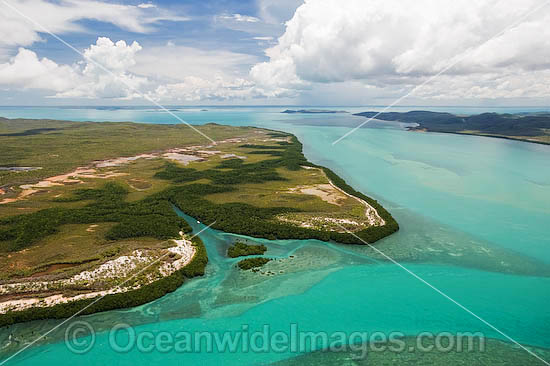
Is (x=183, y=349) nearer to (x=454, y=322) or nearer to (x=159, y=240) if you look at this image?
(x=159, y=240)

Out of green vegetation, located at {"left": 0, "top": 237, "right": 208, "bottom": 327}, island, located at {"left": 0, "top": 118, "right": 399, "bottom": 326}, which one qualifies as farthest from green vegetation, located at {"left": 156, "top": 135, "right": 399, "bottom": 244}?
green vegetation, located at {"left": 0, "top": 237, "right": 208, "bottom": 327}

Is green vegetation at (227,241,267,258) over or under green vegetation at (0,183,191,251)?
under

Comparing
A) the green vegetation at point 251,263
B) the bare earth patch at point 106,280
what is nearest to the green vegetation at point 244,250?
the green vegetation at point 251,263

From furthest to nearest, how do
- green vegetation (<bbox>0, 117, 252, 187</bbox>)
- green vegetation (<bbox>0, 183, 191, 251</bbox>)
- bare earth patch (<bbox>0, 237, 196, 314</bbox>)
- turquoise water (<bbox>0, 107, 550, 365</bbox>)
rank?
green vegetation (<bbox>0, 117, 252, 187</bbox>)
green vegetation (<bbox>0, 183, 191, 251</bbox>)
bare earth patch (<bbox>0, 237, 196, 314</bbox>)
turquoise water (<bbox>0, 107, 550, 365</bbox>)

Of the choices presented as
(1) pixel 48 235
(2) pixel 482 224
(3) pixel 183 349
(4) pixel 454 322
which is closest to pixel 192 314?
(3) pixel 183 349

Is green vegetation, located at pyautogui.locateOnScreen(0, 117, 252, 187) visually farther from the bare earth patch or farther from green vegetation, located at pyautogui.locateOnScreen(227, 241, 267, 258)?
green vegetation, located at pyautogui.locateOnScreen(227, 241, 267, 258)

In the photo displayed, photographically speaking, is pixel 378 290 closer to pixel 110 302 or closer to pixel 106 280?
pixel 110 302
